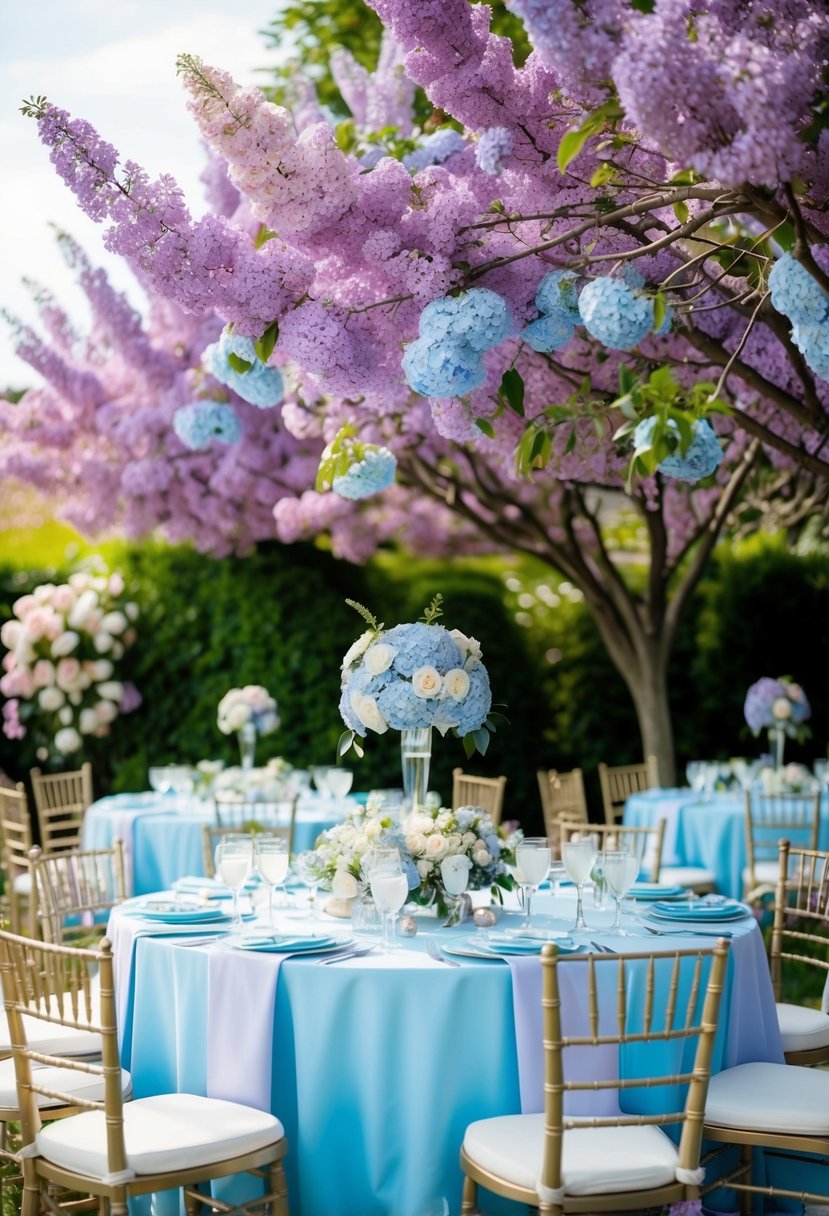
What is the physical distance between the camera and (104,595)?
880 cm

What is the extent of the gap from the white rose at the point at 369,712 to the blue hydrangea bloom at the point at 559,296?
115 cm

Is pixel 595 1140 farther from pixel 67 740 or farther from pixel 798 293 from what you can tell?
pixel 67 740

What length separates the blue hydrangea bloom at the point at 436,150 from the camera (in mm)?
5238

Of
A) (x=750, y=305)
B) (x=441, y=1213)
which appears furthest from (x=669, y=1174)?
(x=750, y=305)

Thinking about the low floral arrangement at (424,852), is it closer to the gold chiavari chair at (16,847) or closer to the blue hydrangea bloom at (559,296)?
the blue hydrangea bloom at (559,296)

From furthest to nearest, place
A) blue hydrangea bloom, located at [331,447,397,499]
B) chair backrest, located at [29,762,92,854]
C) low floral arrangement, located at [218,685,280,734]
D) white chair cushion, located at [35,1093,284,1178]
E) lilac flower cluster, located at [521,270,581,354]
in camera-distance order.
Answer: chair backrest, located at [29,762,92,854] < low floral arrangement, located at [218,685,280,734] < blue hydrangea bloom, located at [331,447,397,499] < lilac flower cluster, located at [521,270,581,354] < white chair cushion, located at [35,1093,284,1178]

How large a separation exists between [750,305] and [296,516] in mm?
3864

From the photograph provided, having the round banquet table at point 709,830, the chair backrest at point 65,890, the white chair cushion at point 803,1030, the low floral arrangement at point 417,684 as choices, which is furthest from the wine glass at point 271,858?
the round banquet table at point 709,830

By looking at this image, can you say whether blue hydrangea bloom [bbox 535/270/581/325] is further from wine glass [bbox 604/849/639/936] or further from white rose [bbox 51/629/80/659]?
white rose [bbox 51/629/80/659]

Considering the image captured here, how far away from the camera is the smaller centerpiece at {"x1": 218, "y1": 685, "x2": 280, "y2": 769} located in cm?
655

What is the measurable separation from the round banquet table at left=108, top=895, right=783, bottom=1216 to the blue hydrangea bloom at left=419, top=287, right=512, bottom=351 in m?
1.52

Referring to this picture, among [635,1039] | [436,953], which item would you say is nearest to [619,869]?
[436,953]

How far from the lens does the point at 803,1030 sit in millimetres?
3652

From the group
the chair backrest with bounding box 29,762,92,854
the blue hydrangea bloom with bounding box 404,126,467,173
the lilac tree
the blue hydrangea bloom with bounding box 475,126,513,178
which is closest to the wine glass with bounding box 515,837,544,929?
the lilac tree
